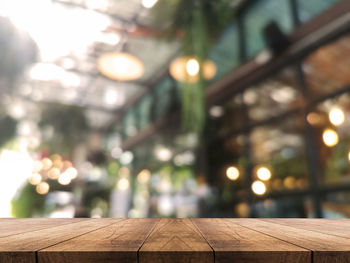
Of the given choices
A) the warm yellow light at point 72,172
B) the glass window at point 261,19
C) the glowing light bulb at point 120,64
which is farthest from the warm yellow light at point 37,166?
the glass window at point 261,19

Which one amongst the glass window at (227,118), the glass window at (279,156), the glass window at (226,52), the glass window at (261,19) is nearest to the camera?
the glass window at (279,156)

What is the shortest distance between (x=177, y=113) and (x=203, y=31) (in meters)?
2.25

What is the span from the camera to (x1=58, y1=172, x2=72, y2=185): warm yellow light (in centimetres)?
551

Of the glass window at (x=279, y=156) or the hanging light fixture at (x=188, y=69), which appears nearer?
the glass window at (x=279, y=156)

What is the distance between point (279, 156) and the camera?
349 centimetres

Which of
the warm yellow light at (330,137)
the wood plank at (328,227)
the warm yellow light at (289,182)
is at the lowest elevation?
the wood plank at (328,227)

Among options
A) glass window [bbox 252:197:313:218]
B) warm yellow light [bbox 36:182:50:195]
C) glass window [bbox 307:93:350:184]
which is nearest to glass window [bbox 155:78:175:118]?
warm yellow light [bbox 36:182:50:195]

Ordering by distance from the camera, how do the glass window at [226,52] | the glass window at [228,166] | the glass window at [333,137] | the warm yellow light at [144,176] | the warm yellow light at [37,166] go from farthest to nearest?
the warm yellow light at [144,176], the warm yellow light at [37,166], the glass window at [226,52], the glass window at [228,166], the glass window at [333,137]

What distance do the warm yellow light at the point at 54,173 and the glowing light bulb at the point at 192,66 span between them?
143 inches

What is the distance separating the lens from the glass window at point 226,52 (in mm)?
4359

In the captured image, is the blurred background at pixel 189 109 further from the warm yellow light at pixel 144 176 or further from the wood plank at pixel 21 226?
the wood plank at pixel 21 226

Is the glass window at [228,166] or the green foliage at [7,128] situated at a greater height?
the green foliage at [7,128]

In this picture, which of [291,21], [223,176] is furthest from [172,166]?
[291,21]

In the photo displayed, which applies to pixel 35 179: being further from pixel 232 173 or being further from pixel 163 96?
pixel 232 173
